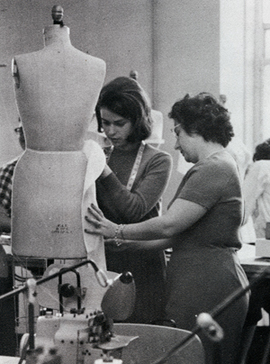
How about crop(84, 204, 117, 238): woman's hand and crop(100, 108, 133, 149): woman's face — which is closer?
crop(84, 204, 117, 238): woman's hand

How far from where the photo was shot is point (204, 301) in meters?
1.97

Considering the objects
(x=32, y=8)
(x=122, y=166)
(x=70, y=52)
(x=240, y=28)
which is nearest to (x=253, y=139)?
(x=240, y=28)

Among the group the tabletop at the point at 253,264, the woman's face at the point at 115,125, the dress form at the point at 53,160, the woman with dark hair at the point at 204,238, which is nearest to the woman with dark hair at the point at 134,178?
the woman's face at the point at 115,125

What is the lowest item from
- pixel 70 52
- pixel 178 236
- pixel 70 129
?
pixel 178 236

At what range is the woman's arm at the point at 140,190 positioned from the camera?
197cm

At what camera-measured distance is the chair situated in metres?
1.70

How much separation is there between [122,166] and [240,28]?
2.71 meters

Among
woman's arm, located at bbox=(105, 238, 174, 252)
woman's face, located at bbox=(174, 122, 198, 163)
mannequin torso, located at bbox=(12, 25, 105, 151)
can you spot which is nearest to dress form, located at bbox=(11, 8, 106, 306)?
mannequin torso, located at bbox=(12, 25, 105, 151)

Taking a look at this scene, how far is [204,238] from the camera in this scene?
1985 mm

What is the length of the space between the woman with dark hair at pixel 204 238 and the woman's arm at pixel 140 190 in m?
0.09

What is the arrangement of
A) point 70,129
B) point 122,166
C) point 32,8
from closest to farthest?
point 70,129 → point 122,166 → point 32,8

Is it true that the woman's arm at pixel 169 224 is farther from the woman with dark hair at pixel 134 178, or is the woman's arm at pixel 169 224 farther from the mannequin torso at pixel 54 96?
the mannequin torso at pixel 54 96

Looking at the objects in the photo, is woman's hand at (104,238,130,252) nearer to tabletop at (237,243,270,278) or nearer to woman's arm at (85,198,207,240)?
woman's arm at (85,198,207,240)

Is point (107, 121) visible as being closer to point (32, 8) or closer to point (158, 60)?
point (32, 8)
